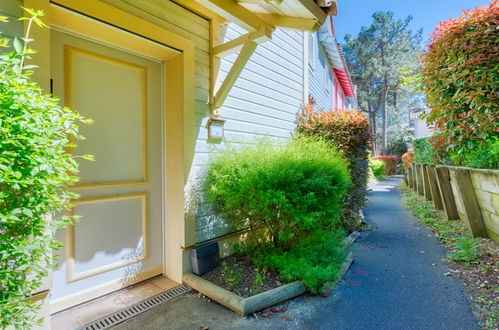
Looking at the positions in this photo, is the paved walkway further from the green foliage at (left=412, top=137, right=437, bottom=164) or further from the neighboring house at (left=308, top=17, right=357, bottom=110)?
the neighboring house at (left=308, top=17, right=357, bottom=110)

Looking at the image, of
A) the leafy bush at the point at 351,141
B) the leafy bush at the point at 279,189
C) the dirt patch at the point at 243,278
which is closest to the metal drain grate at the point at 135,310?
the dirt patch at the point at 243,278

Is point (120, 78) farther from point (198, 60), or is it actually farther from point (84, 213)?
point (84, 213)

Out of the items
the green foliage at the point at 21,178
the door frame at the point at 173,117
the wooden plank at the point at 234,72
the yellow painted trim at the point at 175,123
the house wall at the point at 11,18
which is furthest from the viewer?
the wooden plank at the point at 234,72

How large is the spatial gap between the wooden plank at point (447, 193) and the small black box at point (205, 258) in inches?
165

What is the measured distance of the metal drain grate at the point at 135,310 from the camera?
82.9 inches

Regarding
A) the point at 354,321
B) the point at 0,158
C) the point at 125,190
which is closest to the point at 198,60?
the point at 125,190

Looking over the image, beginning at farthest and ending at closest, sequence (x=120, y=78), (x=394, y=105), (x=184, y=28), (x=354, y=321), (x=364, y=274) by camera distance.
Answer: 1. (x=394, y=105)
2. (x=364, y=274)
3. (x=184, y=28)
4. (x=120, y=78)
5. (x=354, y=321)

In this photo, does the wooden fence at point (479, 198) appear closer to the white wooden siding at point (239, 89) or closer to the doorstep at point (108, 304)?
the white wooden siding at point (239, 89)

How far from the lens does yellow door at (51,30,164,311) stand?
230 cm

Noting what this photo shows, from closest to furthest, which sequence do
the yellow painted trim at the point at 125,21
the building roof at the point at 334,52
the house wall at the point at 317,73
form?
1. the yellow painted trim at the point at 125,21
2. the house wall at the point at 317,73
3. the building roof at the point at 334,52

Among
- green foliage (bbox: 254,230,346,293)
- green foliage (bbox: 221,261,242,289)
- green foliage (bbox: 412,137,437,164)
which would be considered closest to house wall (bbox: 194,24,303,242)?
green foliage (bbox: 221,261,242,289)

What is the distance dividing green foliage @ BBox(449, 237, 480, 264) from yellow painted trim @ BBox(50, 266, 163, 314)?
351 cm

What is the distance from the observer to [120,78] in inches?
103

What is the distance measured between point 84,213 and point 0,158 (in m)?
1.40
